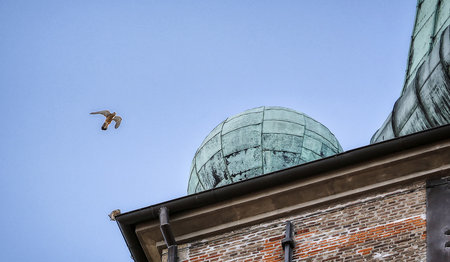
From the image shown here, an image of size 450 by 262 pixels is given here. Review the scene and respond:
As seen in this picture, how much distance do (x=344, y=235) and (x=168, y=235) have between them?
2370 millimetres

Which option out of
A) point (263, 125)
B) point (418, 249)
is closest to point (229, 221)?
point (418, 249)

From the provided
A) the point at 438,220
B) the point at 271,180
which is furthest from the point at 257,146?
the point at 438,220

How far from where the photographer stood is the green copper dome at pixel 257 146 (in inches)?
693

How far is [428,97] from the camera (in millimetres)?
16703

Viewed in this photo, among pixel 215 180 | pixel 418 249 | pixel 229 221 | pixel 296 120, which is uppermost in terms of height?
pixel 296 120

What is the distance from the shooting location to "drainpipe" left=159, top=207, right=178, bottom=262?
14352 millimetres

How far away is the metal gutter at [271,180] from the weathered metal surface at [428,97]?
2103mm

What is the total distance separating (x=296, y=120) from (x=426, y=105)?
2.70m

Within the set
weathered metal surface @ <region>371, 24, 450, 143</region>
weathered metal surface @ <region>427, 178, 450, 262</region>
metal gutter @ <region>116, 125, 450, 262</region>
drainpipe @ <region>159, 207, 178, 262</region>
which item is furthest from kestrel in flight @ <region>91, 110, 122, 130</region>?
weathered metal surface @ <region>427, 178, 450, 262</region>

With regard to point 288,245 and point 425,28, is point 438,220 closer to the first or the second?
point 288,245

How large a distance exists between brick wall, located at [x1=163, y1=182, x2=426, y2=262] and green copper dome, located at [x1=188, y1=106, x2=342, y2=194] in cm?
310

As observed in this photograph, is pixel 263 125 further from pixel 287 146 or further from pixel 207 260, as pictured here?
pixel 207 260

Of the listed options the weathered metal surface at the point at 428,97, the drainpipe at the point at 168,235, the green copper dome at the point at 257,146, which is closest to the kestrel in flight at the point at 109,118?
the green copper dome at the point at 257,146

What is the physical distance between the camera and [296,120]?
61.3 feet
